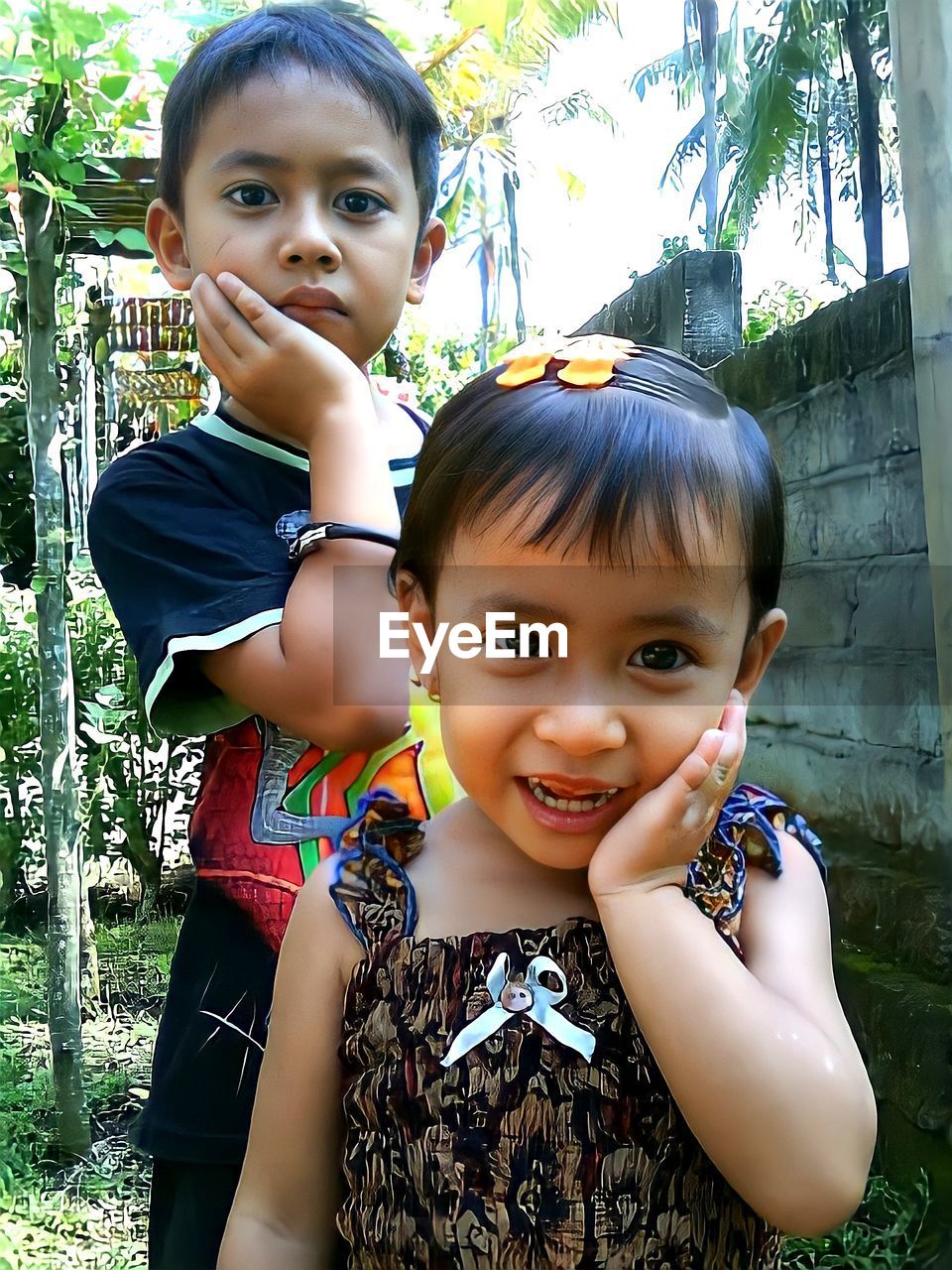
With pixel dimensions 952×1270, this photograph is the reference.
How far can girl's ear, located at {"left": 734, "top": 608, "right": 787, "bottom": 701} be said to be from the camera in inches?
24.0

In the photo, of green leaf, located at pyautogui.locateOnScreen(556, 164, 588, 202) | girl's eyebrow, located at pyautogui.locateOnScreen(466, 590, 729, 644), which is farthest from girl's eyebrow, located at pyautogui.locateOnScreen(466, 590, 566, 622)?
green leaf, located at pyautogui.locateOnScreen(556, 164, 588, 202)

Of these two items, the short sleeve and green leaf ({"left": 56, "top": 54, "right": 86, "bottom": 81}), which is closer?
the short sleeve

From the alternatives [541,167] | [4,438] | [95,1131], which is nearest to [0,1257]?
[95,1131]

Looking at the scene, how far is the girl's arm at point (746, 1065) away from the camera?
0.53 meters

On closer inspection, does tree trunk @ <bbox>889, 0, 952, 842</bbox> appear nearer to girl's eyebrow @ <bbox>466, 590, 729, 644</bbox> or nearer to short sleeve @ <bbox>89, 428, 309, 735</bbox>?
girl's eyebrow @ <bbox>466, 590, 729, 644</bbox>

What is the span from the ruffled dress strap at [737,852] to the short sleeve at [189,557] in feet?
0.79

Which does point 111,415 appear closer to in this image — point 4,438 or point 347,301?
point 4,438

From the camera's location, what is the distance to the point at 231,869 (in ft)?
2.26

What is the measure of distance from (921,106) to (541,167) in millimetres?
227

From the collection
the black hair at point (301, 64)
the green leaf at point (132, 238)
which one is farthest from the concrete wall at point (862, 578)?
the green leaf at point (132, 238)

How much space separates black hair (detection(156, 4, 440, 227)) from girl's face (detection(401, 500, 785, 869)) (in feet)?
0.87

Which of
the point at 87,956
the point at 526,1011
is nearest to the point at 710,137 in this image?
the point at 526,1011

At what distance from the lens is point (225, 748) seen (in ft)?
2.27

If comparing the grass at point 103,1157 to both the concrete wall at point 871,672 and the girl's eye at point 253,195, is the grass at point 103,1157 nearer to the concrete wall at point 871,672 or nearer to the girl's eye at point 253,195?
the concrete wall at point 871,672
